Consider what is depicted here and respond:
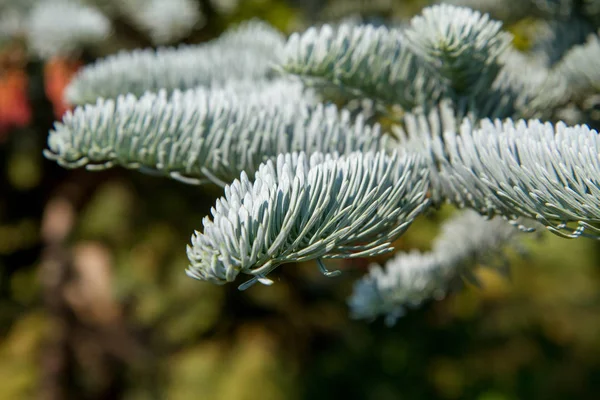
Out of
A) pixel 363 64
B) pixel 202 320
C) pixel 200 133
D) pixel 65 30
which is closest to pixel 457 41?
pixel 363 64

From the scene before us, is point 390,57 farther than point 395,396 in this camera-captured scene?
No

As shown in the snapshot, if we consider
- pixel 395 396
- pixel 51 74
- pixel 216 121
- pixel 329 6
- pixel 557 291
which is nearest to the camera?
pixel 216 121

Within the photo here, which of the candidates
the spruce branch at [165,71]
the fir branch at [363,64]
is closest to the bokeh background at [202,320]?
the spruce branch at [165,71]

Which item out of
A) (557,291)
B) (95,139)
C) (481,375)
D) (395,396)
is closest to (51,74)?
(95,139)

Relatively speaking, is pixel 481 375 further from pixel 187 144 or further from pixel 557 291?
pixel 187 144

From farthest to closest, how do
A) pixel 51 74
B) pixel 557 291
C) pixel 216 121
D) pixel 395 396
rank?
pixel 557 291 → pixel 395 396 → pixel 51 74 → pixel 216 121

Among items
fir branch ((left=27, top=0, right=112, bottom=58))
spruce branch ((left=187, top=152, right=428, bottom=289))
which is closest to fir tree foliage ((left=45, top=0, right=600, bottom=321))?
spruce branch ((left=187, top=152, right=428, bottom=289))

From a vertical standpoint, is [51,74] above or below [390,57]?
below
